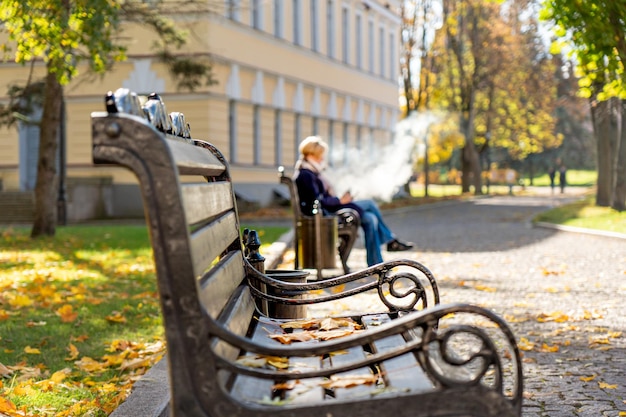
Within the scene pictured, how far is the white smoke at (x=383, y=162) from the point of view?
43.3 meters

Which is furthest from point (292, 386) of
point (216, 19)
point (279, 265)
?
point (216, 19)

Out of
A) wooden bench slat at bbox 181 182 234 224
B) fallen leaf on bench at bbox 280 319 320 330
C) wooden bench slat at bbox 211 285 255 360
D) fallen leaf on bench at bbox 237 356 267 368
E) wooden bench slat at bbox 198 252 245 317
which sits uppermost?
wooden bench slat at bbox 181 182 234 224

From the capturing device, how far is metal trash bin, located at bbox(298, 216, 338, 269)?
12.4m

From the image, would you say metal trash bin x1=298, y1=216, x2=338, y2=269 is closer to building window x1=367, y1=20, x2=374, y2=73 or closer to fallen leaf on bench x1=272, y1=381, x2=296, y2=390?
fallen leaf on bench x1=272, y1=381, x2=296, y2=390

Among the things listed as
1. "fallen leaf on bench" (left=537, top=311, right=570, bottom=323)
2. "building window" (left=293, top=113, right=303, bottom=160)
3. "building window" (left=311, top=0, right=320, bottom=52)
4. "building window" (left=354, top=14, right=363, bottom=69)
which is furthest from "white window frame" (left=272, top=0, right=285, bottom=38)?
"fallen leaf on bench" (left=537, top=311, right=570, bottom=323)

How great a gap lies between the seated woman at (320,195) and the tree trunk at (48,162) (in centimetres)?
878

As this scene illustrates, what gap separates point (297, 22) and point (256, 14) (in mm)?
4426

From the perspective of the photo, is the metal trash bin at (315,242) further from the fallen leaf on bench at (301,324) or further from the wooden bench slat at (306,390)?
the wooden bench slat at (306,390)

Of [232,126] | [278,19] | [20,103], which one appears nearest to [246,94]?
[232,126]

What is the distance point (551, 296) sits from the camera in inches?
436

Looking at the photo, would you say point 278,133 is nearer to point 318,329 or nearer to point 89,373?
point 89,373

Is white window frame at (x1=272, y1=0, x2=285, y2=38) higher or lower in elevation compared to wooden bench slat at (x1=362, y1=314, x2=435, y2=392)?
higher

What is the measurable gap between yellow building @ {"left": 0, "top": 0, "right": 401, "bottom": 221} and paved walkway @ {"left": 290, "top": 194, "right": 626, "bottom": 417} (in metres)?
10.7

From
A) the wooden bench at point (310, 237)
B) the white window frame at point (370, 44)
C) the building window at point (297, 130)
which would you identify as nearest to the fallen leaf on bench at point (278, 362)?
the wooden bench at point (310, 237)
